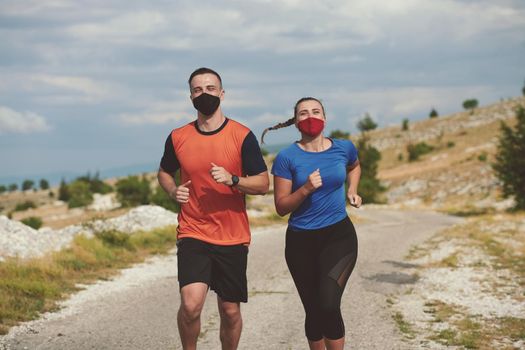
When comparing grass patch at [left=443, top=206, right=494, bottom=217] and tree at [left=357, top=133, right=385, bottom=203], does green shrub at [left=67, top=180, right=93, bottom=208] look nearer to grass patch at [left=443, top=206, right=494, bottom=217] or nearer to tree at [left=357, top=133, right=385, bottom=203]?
tree at [left=357, top=133, right=385, bottom=203]

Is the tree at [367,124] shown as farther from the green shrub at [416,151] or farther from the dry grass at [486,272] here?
the dry grass at [486,272]

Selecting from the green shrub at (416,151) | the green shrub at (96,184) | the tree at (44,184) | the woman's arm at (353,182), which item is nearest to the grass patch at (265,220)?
the woman's arm at (353,182)

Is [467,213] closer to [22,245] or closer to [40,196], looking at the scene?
[22,245]

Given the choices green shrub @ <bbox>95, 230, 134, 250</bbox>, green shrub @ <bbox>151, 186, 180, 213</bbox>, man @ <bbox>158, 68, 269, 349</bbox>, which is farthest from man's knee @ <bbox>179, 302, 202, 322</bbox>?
green shrub @ <bbox>151, 186, 180, 213</bbox>

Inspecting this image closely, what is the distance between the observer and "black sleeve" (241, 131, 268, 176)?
5.47m

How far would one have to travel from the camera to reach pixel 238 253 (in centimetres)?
557

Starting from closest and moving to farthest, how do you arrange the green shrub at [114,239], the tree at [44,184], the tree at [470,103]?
1. the green shrub at [114,239]
2. the tree at [470,103]
3. the tree at [44,184]

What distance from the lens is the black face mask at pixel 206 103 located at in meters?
5.48

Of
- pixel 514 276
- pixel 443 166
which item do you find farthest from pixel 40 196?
pixel 514 276

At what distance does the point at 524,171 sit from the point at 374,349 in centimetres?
3099

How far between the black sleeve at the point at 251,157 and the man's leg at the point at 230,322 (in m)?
1.13

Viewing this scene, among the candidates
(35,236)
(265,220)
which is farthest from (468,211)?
(35,236)

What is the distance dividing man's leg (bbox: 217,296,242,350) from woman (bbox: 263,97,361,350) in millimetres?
592

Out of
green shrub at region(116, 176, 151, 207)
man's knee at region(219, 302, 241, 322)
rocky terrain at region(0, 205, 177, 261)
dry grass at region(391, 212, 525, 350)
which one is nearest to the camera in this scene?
man's knee at region(219, 302, 241, 322)
